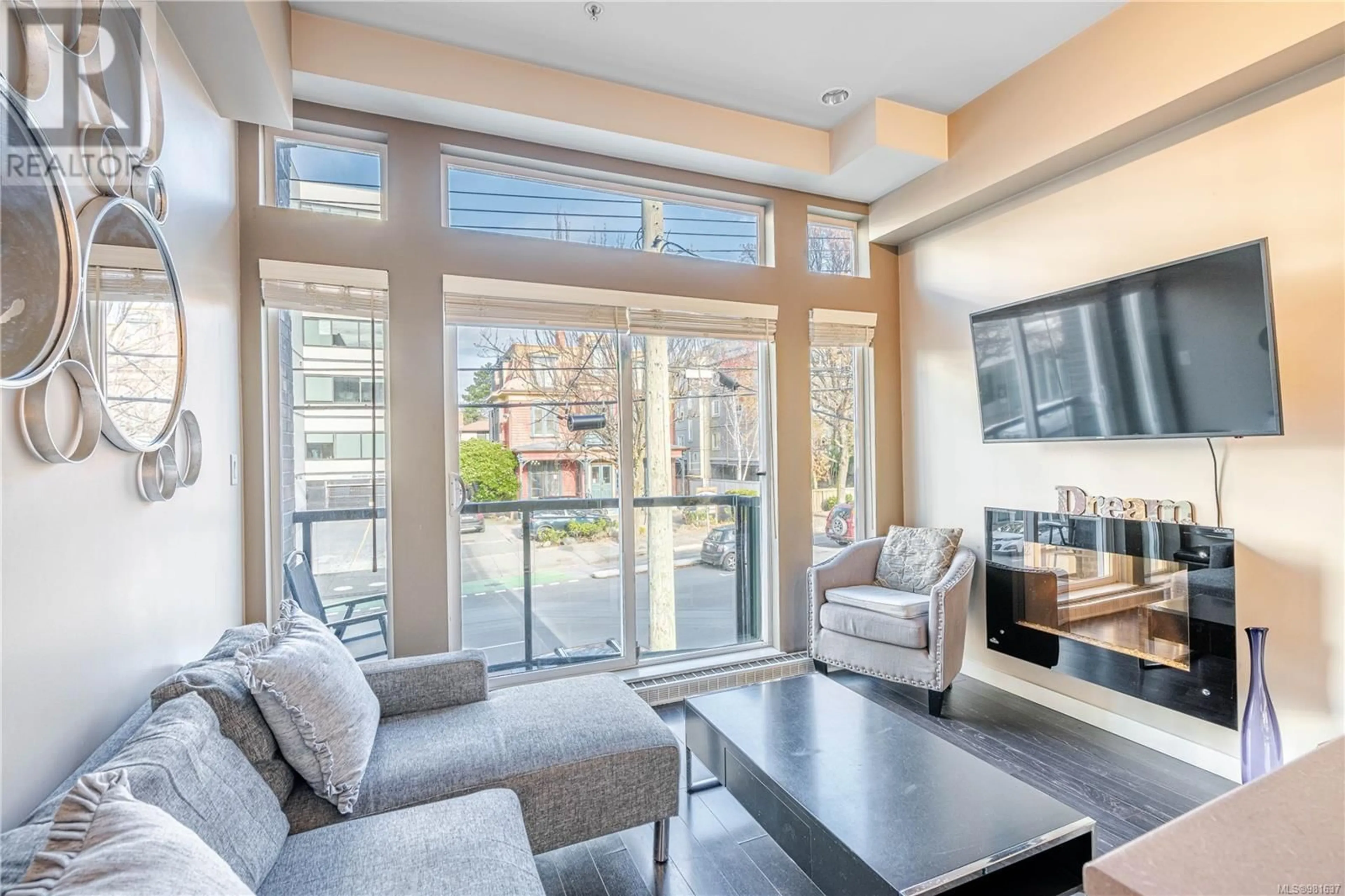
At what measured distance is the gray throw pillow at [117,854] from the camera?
2.44 feet

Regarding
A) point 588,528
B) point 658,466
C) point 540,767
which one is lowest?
point 540,767

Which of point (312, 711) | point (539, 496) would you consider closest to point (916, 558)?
point (539, 496)

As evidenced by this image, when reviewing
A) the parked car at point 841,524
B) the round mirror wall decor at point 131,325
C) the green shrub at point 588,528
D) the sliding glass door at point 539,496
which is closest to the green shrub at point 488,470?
the sliding glass door at point 539,496

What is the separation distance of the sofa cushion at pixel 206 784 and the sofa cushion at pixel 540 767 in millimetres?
218

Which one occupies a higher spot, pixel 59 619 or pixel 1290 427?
pixel 1290 427

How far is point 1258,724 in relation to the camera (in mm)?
2137

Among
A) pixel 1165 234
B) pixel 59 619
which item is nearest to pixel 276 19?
pixel 59 619

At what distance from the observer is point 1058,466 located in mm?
3082

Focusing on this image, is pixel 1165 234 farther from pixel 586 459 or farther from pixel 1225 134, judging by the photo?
pixel 586 459

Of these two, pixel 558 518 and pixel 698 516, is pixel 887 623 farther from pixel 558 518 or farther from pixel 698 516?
pixel 558 518

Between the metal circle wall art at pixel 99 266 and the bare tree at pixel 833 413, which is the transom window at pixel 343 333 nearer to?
the metal circle wall art at pixel 99 266

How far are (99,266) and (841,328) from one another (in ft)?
11.4

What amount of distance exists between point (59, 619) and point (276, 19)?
2.15 m

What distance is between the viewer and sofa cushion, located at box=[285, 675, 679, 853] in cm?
164
